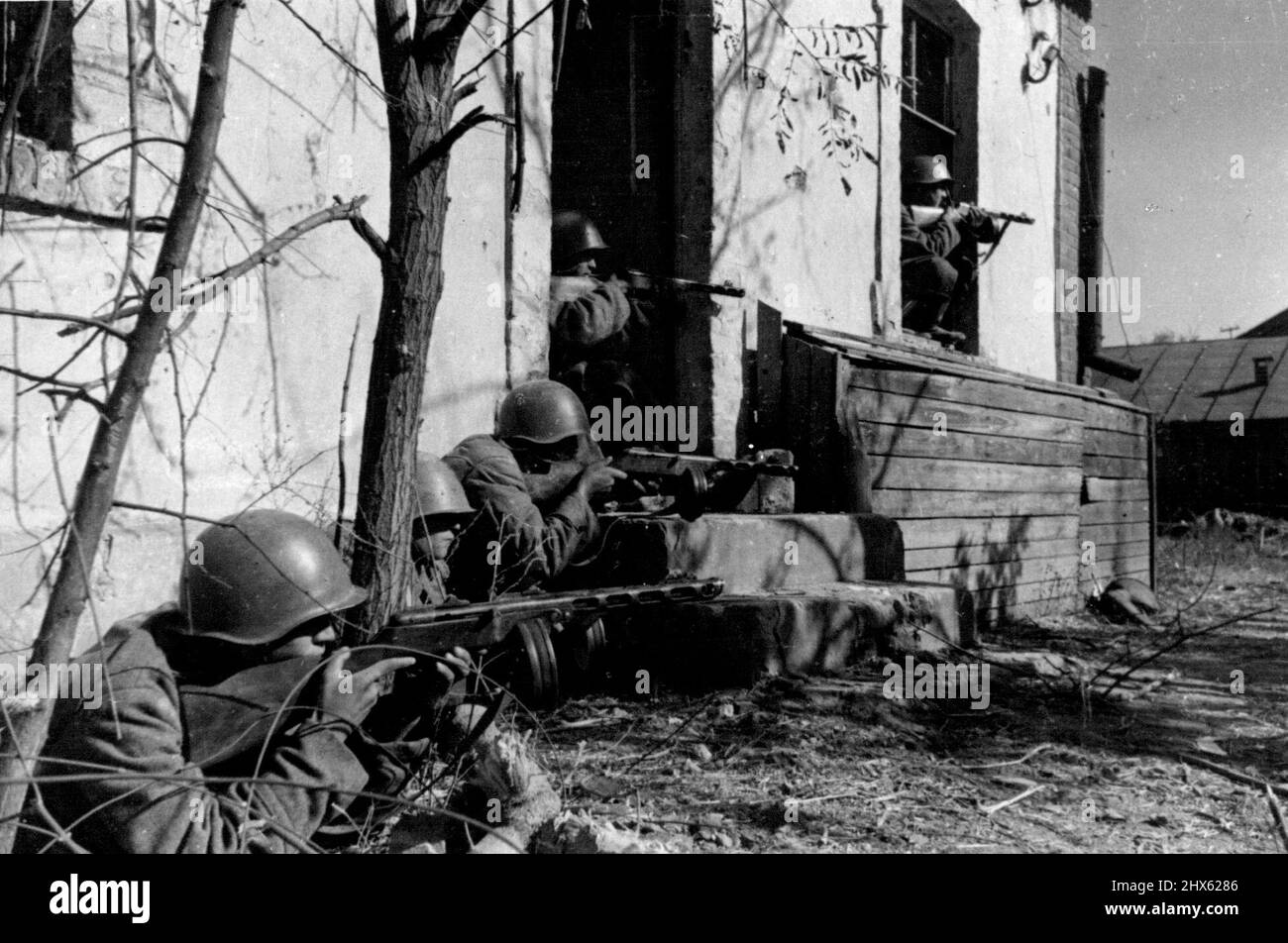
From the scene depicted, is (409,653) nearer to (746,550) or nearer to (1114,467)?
(746,550)

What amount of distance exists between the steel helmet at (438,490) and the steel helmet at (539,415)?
0.80 metres

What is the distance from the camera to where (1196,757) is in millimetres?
3934

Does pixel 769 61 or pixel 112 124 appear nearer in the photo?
pixel 112 124

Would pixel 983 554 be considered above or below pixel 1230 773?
above

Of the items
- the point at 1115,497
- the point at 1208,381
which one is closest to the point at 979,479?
the point at 1115,497

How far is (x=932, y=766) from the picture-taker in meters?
3.70

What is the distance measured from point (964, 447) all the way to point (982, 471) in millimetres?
301

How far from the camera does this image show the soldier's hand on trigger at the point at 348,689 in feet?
8.05

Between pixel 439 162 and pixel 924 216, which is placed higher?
pixel 924 216

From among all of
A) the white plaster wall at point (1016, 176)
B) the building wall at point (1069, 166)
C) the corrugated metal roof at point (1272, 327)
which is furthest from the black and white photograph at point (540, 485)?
the corrugated metal roof at point (1272, 327)
